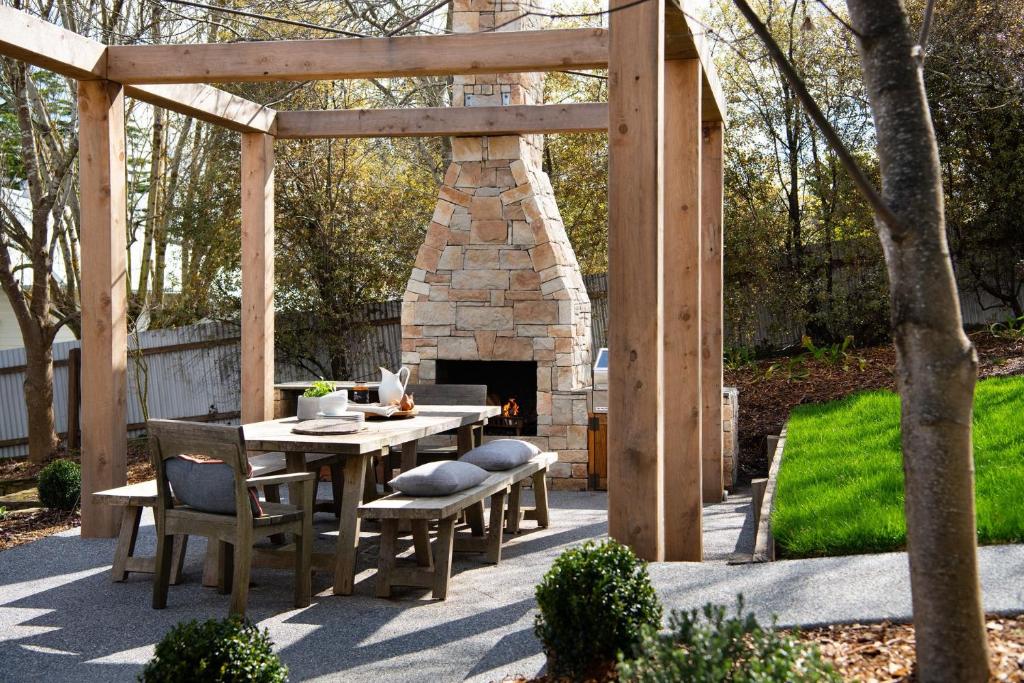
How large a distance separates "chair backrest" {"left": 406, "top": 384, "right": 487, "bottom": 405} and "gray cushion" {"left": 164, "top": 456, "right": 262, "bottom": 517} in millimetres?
3097

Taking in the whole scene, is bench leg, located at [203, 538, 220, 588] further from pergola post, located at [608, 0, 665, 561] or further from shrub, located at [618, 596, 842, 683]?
shrub, located at [618, 596, 842, 683]

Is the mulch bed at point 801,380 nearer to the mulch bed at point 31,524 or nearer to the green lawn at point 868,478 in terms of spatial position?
the green lawn at point 868,478

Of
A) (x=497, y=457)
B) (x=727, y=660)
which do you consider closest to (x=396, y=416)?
(x=497, y=457)

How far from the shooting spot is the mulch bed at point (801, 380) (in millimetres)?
9305

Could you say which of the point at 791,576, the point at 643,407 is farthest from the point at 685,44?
the point at 791,576

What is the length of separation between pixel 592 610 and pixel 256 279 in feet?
19.0

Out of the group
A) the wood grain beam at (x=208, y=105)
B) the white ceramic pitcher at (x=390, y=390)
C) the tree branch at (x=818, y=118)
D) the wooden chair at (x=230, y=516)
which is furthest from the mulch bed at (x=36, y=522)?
the tree branch at (x=818, y=118)

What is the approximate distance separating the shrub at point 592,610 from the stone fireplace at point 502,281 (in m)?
5.36

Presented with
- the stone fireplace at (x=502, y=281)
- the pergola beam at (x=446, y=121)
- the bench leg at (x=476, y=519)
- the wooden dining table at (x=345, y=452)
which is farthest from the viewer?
the stone fireplace at (x=502, y=281)

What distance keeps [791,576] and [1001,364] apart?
6.92 metres

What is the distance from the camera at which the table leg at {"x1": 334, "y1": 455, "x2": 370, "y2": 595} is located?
4.77 m

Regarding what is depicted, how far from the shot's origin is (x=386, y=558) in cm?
470

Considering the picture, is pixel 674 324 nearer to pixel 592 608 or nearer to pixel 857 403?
pixel 592 608

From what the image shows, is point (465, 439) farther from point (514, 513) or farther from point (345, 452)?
point (345, 452)
